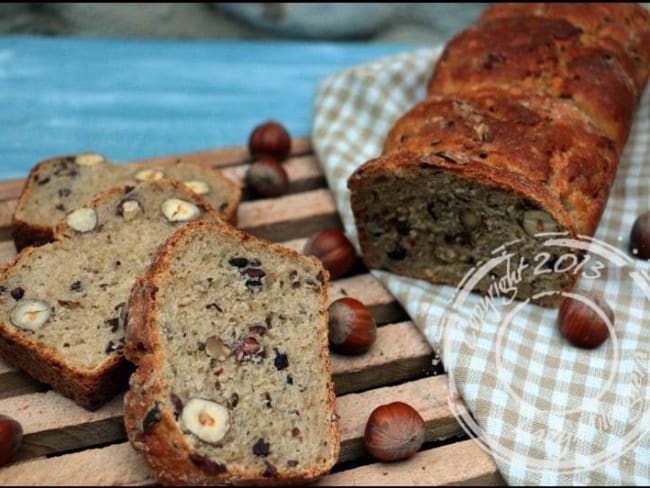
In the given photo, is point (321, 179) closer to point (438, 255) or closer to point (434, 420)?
point (438, 255)

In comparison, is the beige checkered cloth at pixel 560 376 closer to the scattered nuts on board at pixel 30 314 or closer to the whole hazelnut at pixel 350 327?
the whole hazelnut at pixel 350 327

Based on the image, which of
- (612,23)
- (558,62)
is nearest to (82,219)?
(558,62)

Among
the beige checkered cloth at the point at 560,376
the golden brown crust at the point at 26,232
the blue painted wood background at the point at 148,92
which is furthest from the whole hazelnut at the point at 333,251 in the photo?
the blue painted wood background at the point at 148,92

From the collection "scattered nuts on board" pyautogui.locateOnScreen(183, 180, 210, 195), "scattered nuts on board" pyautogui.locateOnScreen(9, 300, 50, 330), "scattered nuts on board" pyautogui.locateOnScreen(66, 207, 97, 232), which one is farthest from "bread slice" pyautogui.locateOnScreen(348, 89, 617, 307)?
→ "scattered nuts on board" pyautogui.locateOnScreen(9, 300, 50, 330)

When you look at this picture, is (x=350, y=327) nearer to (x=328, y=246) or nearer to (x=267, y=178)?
(x=328, y=246)

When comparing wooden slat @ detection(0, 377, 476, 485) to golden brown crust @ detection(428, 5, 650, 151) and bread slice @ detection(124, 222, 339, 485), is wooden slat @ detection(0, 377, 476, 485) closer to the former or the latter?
bread slice @ detection(124, 222, 339, 485)

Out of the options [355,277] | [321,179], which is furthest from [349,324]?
[321,179]
